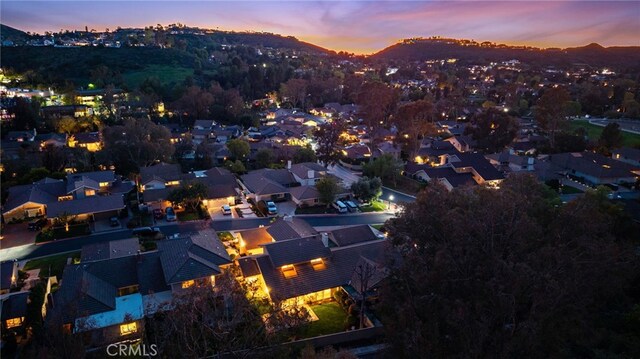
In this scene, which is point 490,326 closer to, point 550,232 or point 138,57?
point 550,232

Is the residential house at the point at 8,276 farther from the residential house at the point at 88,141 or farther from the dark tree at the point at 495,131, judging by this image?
the dark tree at the point at 495,131

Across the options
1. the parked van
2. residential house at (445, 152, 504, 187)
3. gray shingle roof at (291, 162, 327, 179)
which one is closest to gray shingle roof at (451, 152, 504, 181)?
residential house at (445, 152, 504, 187)


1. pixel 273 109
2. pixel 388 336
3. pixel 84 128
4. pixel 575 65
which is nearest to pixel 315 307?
pixel 388 336

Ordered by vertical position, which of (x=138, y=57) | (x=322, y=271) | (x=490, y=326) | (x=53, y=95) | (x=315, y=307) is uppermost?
(x=138, y=57)

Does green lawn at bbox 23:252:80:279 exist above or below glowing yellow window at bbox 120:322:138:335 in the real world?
above

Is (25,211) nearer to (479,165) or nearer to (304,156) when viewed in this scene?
(304,156)

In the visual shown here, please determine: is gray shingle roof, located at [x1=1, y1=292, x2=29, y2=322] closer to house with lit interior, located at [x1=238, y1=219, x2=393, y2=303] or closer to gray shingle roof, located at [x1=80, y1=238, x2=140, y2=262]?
gray shingle roof, located at [x1=80, y1=238, x2=140, y2=262]

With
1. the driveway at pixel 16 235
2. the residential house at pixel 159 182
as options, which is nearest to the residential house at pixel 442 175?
the residential house at pixel 159 182
